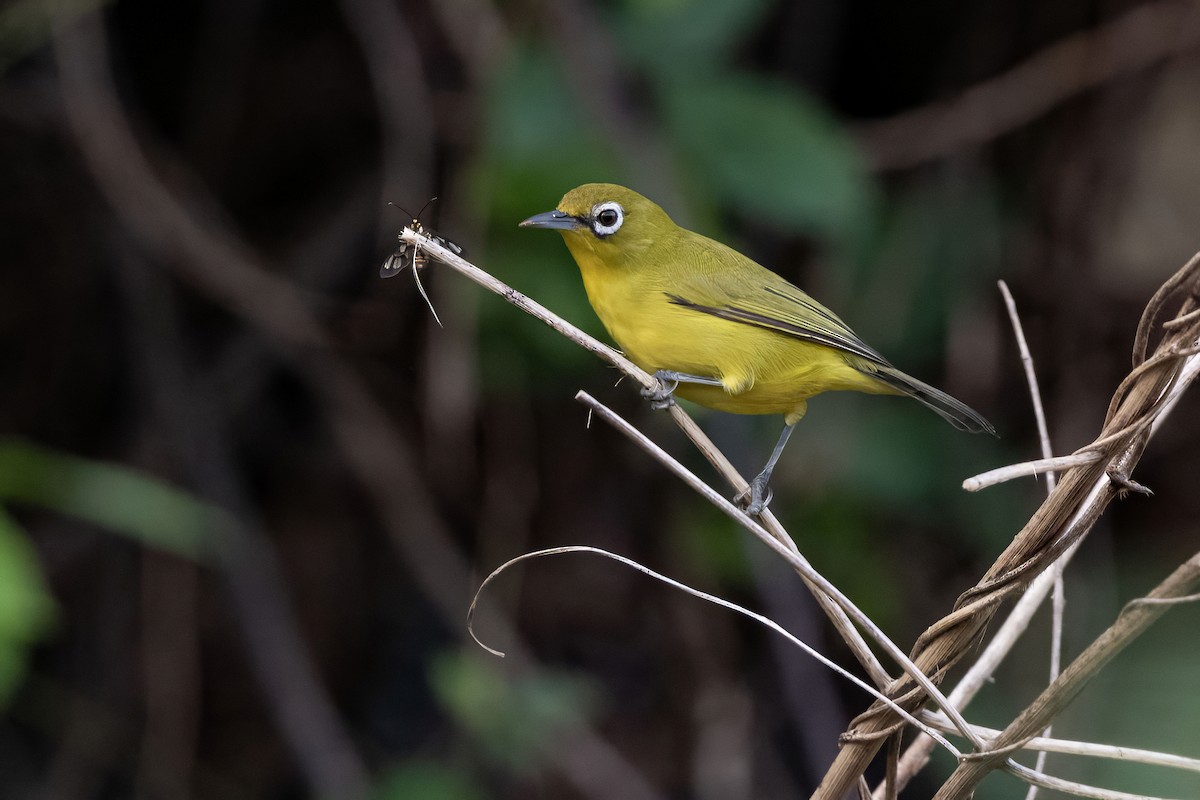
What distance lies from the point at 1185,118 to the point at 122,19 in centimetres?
501

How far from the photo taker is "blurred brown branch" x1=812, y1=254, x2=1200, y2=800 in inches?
56.4

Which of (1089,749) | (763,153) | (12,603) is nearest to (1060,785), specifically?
(1089,749)

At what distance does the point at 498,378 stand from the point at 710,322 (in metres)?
2.08

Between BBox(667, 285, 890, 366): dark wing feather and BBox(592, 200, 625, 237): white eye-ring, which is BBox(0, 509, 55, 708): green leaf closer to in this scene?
BBox(592, 200, 625, 237): white eye-ring

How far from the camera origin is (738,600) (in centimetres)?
539

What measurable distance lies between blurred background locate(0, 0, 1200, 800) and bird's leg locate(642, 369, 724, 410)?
145cm

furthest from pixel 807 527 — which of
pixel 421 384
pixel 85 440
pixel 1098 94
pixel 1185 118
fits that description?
pixel 85 440

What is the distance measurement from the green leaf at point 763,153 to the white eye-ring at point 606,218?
48.0 inches

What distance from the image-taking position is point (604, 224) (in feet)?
9.68

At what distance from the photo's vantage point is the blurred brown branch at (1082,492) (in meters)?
1.43

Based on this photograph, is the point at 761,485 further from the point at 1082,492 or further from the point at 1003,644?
the point at 1082,492

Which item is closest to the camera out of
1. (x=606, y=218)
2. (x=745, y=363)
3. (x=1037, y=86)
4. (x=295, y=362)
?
(x=745, y=363)

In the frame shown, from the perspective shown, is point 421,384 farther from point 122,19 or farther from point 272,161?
point 122,19

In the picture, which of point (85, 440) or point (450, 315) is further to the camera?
point (85, 440)
